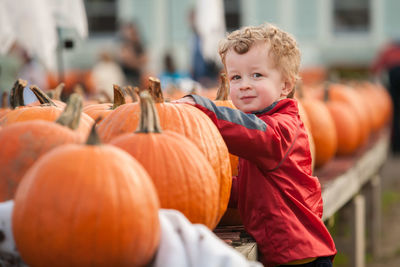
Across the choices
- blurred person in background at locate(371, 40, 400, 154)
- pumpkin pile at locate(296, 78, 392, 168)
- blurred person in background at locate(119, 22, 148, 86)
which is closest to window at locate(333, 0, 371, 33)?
blurred person in background at locate(371, 40, 400, 154)

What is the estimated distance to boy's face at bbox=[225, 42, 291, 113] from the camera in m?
2.36

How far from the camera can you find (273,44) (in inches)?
93.5

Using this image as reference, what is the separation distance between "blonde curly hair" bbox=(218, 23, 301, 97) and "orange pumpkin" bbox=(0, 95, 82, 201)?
718 mm

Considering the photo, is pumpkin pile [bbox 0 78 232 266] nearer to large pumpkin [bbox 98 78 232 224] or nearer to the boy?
large pumpkin [bbox 98 78 232 224]

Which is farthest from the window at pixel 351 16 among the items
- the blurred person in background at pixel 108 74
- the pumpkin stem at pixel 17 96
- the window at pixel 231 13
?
the pumpkin stem at pixel 17 96

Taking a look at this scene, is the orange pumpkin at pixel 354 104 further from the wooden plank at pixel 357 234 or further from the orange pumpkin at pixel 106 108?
the orange pumpkin at pixel 106 108

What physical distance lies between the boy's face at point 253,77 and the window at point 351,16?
55.2 ft

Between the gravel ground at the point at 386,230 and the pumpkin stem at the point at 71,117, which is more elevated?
the pumpkin stem at the point at 71,117

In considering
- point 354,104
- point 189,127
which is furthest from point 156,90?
point 354,104

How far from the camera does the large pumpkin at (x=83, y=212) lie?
153cm

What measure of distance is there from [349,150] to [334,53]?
1335 cm

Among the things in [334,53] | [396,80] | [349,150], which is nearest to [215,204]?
[349,150]

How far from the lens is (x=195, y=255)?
1.64 metres

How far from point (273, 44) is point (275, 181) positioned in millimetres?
502
